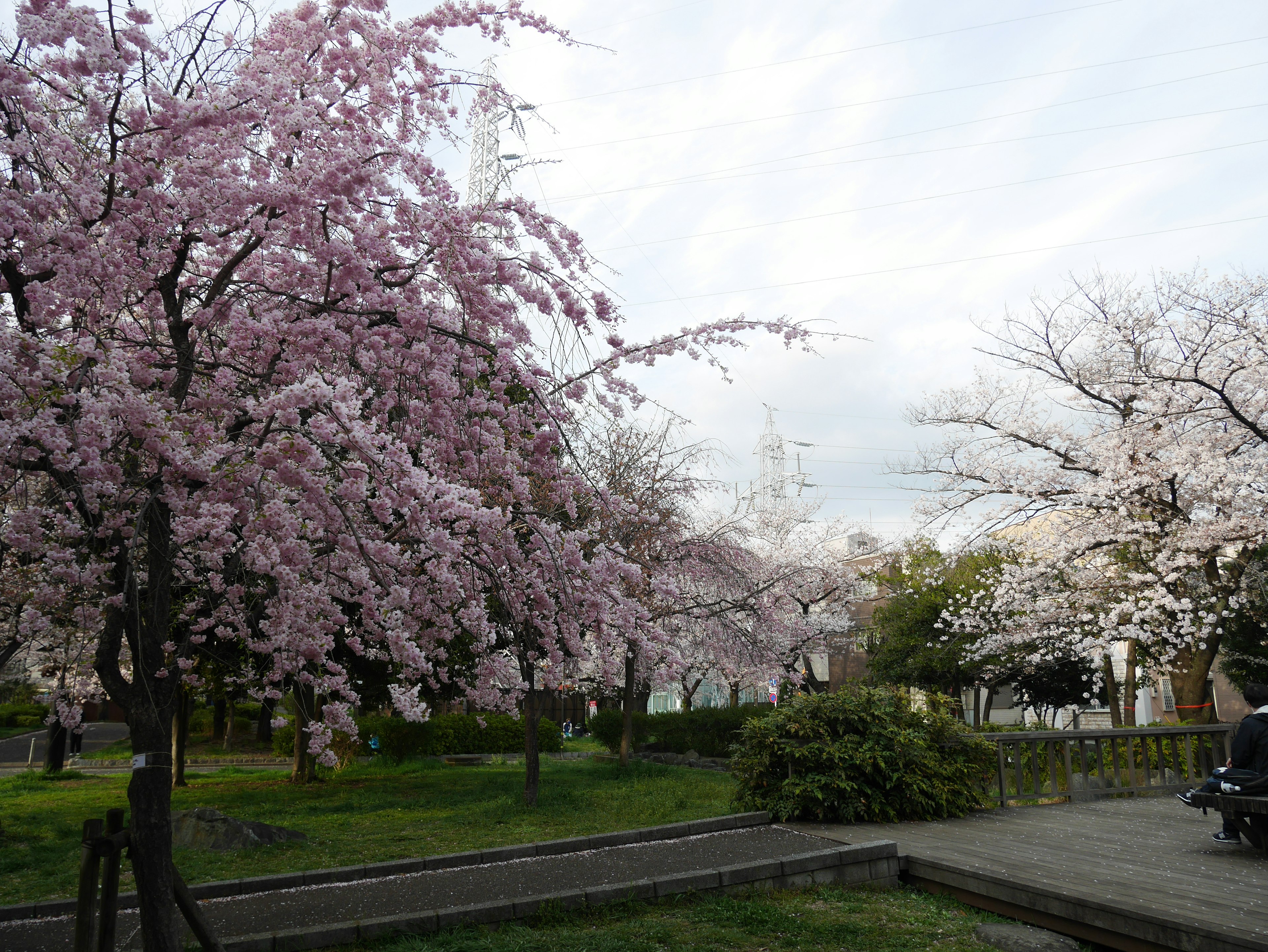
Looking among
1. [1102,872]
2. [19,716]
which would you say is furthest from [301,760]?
[19,716]

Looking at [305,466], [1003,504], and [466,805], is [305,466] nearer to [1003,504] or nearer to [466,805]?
[466,805]

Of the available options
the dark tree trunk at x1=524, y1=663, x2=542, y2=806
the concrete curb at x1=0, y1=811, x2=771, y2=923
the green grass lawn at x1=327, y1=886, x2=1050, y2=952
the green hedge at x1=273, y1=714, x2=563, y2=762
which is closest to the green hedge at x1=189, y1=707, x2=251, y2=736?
the green hedge at x1=273, y1=714, x2=563, y2=762

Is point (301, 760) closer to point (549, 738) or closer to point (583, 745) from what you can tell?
point (549, 738)

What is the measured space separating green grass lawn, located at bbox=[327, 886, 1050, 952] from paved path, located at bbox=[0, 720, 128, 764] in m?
17.3

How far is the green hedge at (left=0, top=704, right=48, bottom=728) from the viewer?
112 ft

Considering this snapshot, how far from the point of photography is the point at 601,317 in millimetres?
5625

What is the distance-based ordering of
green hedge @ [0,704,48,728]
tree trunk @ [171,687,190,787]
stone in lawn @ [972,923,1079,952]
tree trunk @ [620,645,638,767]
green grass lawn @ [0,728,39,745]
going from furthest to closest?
green hedge @ [0,704,48,728] → green grass lawn @ [0,728,39,745] → tree trunk @ [620,645,638,767] → tree trunk @ [171,687,190,787] → stone in lawn @ [972,923,1079,952]

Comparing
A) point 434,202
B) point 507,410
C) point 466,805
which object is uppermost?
point 434,202

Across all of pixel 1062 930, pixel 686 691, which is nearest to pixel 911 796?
pixel 1062 930

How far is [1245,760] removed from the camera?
22.8ft

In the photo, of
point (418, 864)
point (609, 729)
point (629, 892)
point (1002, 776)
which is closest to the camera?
point (629, 892)

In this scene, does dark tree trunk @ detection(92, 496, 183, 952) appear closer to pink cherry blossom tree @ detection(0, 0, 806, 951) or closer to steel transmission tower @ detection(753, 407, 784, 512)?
pink cherry blossom tree @ detection(0, 0, 806, 951)

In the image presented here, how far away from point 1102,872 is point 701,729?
1684 centimetres

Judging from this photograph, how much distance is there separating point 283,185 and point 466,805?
10025 millimetres
